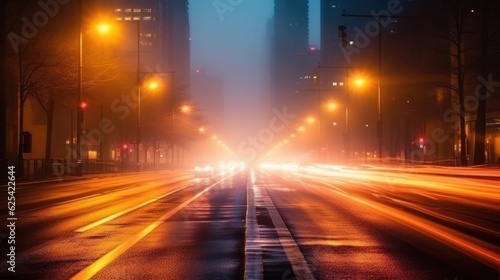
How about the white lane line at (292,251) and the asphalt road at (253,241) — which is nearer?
the white lane line at (292,251)

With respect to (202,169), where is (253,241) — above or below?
below

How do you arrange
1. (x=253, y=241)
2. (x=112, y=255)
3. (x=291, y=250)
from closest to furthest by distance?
(x=112, y=255)
(x=291, y=250)
(x=253, y=241)

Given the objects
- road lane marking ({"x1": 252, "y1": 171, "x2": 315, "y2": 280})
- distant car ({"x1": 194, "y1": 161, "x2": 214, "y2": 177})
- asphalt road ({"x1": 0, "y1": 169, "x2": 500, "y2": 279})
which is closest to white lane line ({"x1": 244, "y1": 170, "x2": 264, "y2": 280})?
asphalt road ({"x1": 0, "y1": 169, "x2": 500, "y2": 279})

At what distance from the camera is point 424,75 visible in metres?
65.4

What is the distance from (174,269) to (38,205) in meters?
13.5

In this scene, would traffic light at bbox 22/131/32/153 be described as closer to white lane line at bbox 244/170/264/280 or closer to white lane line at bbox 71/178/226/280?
white lane line at bbox 71/178/226/280

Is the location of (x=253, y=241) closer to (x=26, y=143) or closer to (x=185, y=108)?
(x=26, y=143)

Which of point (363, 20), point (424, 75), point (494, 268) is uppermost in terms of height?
point (363, 20)

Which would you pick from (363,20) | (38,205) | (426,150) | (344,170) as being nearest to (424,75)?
(344,170)

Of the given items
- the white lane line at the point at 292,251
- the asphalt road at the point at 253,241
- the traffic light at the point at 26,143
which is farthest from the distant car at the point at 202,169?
the white lane line at the point at 292,251

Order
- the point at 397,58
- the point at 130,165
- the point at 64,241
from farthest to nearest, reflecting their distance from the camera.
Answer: the point at 130,165, the point at 397,58, the point at 64,241

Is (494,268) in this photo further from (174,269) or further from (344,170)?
(344,170)

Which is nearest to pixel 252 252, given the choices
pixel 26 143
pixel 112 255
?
pixel 112 255

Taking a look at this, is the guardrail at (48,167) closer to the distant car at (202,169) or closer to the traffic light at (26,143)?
the traffic light at (26,143)
